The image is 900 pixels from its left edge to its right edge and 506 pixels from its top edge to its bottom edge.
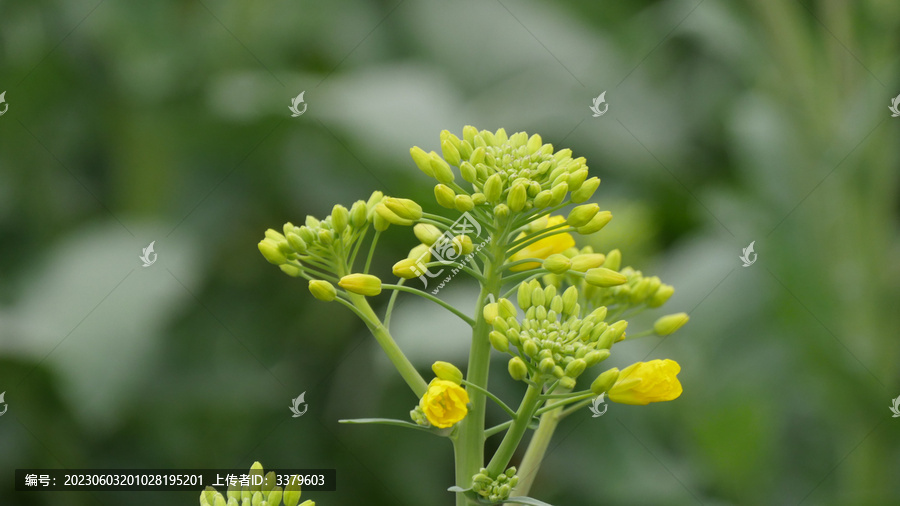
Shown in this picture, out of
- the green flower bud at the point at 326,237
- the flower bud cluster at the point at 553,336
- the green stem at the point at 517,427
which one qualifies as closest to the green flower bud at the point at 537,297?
the flower bud cluster at the point at 553,336

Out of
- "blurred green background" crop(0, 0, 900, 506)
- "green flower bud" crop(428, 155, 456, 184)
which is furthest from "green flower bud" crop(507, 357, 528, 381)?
"blurred green background" crop(0, 0, 900, 506)

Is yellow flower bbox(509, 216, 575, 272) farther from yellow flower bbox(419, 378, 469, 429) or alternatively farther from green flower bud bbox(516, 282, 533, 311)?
yellow flower bbox(419, 378, 469, 429)

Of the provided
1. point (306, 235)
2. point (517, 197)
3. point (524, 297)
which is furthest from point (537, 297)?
point (306, 235)

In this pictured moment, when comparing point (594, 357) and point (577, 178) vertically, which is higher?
point (577, 178)

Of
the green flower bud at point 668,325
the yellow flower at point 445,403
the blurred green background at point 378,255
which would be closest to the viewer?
the yellow flower at point 445,403

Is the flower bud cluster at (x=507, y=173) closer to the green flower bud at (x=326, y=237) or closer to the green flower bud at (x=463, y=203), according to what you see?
the green flower bud at (x=463, y=203)

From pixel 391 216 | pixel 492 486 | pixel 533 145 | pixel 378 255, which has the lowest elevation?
pixel 492 486

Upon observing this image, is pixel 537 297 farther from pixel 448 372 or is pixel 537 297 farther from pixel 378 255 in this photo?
pixel 378 255
